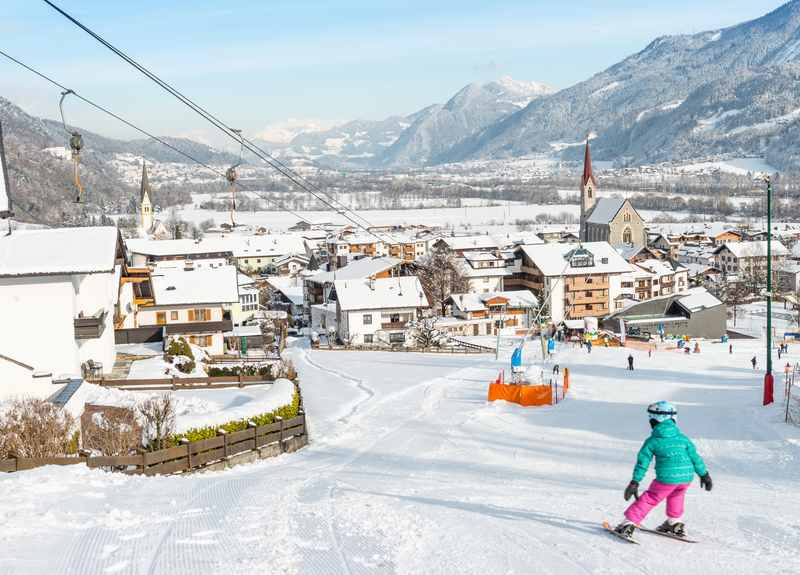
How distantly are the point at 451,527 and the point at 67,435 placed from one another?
555 cm

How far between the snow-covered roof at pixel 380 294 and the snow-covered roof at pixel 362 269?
7.95m

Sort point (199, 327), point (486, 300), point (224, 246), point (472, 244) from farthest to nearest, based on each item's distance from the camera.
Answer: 1. point (224, 246)
2. point (472, 244)
3. point (486, 300)
4. point (199, 327)

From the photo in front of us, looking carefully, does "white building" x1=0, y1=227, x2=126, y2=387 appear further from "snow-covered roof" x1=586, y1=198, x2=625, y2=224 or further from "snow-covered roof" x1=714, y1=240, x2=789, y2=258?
"snow-covered roof" x1=714, y1=240, x2=789, y2=258

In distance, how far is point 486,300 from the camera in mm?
54094

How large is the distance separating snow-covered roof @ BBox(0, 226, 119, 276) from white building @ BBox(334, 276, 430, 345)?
26.8 m

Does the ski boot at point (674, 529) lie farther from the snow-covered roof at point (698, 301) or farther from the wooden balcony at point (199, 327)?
the snow-covered roof at point (698, 301)

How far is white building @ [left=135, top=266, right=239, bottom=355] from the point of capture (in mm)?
33750

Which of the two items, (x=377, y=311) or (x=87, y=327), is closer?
(x=87, y=327)

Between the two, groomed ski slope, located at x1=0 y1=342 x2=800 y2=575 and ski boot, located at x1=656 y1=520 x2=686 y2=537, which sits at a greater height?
ski boot, located at x1=656 y1=520 x2=686 y2=537

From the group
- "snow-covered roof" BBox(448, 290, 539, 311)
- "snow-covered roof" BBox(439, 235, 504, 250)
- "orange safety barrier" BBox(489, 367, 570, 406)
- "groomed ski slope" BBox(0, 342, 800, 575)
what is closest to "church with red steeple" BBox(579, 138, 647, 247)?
"snow-covered roof" BBox(439, 235, 504, 250)

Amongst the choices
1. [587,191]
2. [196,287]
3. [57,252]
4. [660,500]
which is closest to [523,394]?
[57,252]

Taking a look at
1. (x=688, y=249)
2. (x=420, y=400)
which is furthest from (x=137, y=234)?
(x=420, y=400)

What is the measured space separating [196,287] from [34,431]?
25.9m

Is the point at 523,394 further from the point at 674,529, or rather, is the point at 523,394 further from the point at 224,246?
the point at 224,246
